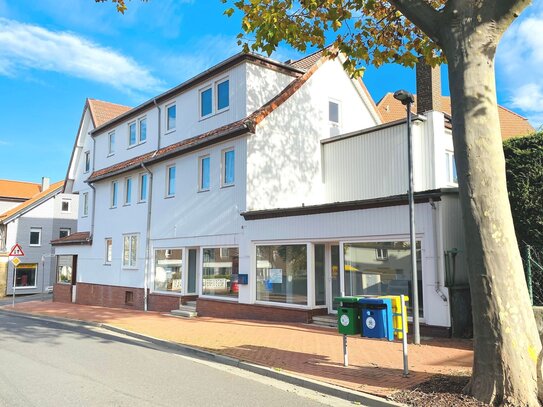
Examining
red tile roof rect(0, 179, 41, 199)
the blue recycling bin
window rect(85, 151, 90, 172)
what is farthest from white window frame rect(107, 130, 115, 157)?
red tile roof rect(0, 179, 41, 199)

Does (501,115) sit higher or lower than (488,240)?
higher

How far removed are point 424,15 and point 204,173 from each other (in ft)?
40.0

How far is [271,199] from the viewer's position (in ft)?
53.4

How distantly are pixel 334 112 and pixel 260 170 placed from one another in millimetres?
4986

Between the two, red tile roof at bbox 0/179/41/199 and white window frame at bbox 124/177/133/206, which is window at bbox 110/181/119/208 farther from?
red tile roof at bbox 0/179/41/199

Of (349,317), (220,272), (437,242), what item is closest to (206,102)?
(220,272)

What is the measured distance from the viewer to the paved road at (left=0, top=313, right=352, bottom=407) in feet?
21.4

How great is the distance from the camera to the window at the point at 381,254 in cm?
1189

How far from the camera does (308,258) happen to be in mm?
13695

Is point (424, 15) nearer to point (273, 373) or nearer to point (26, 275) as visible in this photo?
point (273, 373)

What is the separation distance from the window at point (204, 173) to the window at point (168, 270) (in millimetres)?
2855

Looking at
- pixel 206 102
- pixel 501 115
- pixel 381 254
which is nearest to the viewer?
pixel 381 254

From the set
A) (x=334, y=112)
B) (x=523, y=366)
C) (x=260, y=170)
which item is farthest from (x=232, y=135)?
(x=523, y=366)

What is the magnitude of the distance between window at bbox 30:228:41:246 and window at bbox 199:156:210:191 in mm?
27349
